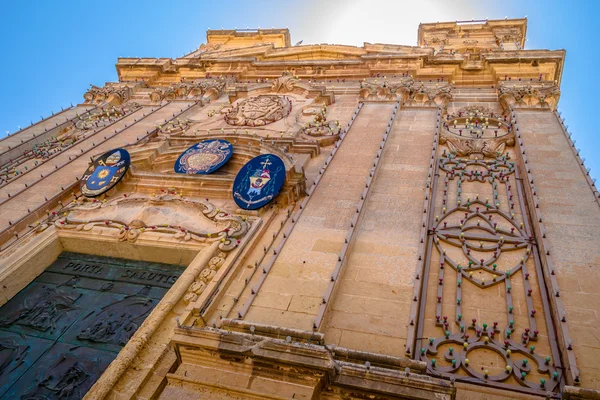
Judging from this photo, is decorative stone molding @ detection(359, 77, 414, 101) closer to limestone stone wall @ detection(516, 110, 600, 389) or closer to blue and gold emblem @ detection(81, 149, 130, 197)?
limestone stone wall @ detection(516, 110, 600, 389)

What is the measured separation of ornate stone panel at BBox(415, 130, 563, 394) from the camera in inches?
239

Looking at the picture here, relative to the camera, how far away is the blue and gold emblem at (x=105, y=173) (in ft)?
37.3

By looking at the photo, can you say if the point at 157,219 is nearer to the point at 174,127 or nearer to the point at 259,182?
the point at 259,182

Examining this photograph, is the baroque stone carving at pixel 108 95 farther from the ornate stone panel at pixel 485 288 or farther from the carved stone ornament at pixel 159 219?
the ornate stone panel at pixel 485 288

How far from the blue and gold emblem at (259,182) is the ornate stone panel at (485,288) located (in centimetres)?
388

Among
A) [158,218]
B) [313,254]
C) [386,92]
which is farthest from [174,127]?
[313,254]

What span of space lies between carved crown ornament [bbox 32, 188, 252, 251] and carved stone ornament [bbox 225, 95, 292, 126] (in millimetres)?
5304

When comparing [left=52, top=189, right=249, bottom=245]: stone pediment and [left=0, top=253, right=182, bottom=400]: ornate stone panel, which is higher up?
[left=52, top=189, right=249, bottom=245]: stone pediment

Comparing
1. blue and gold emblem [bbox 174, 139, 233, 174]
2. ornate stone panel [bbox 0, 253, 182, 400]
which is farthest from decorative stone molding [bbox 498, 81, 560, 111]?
ornate stone panel [bbox 0, 253, 182, 400]

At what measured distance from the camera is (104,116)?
18.8 metres

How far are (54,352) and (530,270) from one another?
9411 millimetres

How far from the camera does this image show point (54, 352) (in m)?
7.34

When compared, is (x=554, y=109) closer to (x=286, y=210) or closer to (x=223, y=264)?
(x=286, y=210)

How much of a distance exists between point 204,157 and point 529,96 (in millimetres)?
12002
